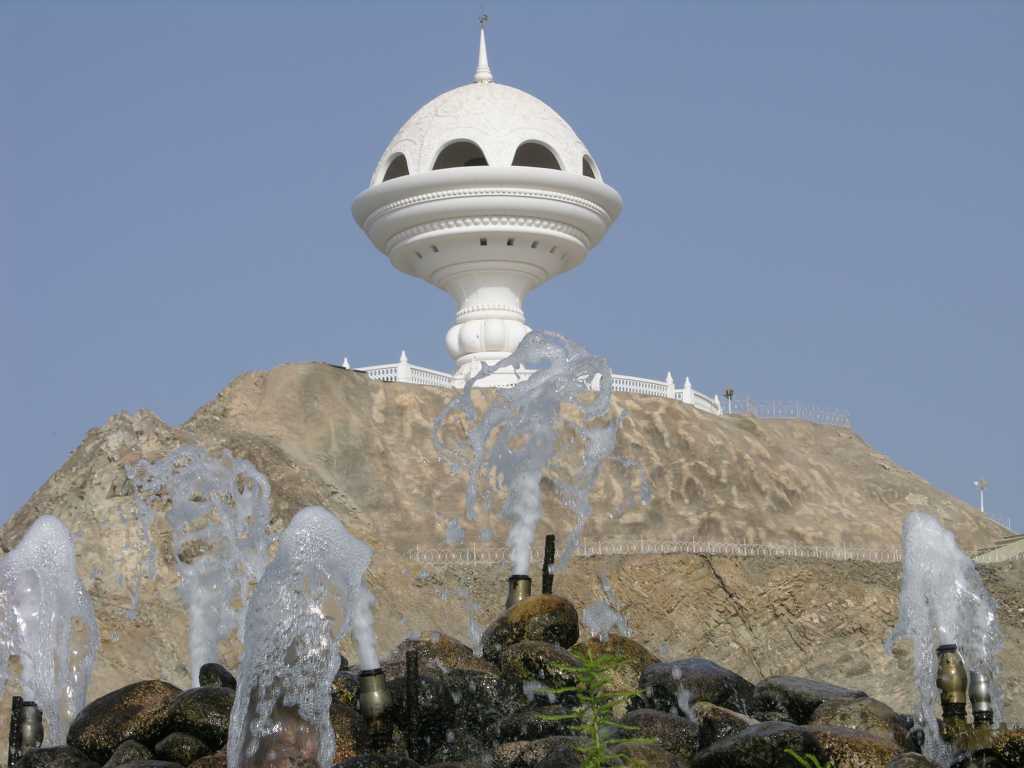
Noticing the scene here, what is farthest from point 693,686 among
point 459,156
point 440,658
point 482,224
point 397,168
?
point 459,156

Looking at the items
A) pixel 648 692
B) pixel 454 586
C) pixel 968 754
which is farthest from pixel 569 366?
pixel 454 586

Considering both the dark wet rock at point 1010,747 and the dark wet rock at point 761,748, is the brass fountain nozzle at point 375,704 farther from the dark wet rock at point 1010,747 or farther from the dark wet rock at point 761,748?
the dark wet rock at point 1010,747

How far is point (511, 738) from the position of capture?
19.0 meters

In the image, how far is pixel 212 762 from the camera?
Answer: 59.6 feet

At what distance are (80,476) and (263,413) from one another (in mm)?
8523

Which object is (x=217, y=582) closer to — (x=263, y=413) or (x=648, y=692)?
(x=263, y=413)

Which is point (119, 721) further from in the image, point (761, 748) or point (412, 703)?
point (761, 748)

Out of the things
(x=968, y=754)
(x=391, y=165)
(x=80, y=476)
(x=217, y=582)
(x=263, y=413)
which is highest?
(x=391, y=165)

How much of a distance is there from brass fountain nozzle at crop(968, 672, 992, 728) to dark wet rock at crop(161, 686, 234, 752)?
7.36 meters

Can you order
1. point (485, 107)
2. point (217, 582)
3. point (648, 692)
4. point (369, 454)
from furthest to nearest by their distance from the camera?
point (485, 107)
point (369, 454)
point (217, 582)
point (648, 692)

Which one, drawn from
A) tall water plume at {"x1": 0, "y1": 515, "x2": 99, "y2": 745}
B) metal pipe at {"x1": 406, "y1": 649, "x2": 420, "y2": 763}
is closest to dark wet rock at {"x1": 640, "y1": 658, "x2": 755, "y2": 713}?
metal pipe at {"x1": 406, "y1": 649, "x2": 420, "y2": 763}

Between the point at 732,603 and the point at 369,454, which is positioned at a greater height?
the point at 369,454

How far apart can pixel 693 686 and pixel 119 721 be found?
5980 mm

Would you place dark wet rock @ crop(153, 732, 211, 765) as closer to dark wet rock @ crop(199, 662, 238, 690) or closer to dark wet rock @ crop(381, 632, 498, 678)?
dark wet rock @ crop(381, 632, 498, 678)
